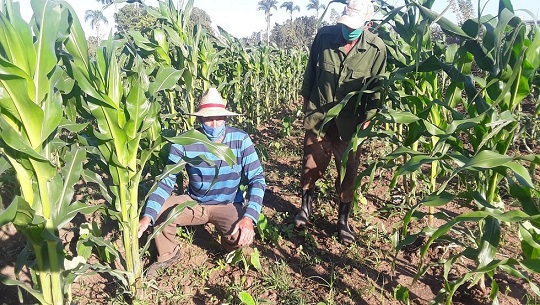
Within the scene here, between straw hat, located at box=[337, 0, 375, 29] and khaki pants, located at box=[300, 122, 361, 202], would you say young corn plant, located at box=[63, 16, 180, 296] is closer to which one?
straw hat, located at box=[337, 0, 375, 29]

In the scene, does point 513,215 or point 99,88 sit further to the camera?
point 99,88

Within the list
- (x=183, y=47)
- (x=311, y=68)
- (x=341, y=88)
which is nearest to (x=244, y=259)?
(x=341, y=88)

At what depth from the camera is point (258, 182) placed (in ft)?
10.3

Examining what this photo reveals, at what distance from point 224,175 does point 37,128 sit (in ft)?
4.79

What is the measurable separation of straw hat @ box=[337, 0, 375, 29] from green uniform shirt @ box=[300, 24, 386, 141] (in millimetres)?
214

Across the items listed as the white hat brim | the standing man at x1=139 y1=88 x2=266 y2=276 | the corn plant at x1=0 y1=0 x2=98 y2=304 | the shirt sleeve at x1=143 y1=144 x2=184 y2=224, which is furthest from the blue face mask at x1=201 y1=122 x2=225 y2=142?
the corn plant at x1=0 y1=0 x2=98 y2=304

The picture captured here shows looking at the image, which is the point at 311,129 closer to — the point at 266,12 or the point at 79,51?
the point at 79,51

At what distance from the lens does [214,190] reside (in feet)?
10.5

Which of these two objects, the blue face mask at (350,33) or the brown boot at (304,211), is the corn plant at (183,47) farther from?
the blue face mask at (350,33)

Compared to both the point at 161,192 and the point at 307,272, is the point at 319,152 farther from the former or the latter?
the point at 161,192

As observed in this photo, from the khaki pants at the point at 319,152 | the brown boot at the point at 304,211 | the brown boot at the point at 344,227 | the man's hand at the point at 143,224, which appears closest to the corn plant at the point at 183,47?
the khaki pants at the point at 319,152

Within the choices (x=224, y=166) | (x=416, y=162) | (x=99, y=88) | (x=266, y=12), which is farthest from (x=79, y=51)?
(x=266, y=12)

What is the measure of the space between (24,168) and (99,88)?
58 centimetres

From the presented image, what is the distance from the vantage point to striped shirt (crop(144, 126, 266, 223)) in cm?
299
